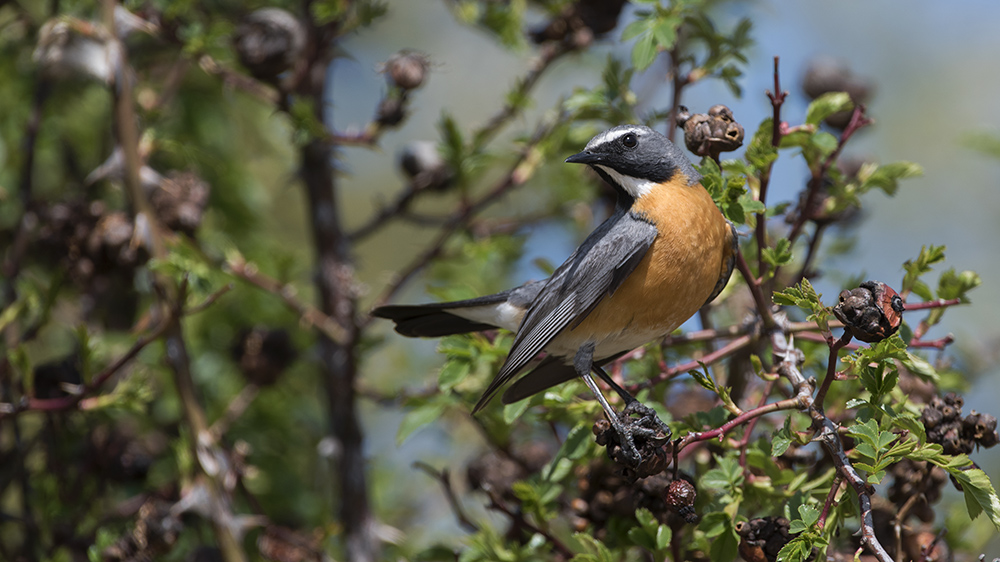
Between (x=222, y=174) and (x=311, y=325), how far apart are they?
1.11 m

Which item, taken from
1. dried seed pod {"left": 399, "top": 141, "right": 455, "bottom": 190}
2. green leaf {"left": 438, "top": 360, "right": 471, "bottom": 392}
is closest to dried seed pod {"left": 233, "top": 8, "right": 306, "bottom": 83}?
dried seed pod {"left": 399, "top": 141, "right": 455, "bottom": 190}

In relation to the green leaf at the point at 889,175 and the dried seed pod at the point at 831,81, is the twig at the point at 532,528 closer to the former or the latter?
the green leaf at the point at 889,175

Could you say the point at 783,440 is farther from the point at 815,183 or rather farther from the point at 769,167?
the point at 815,183

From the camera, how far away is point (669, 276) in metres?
2.97

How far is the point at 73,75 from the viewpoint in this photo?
3748 mm

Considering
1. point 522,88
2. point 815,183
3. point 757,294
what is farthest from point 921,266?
point 522,88

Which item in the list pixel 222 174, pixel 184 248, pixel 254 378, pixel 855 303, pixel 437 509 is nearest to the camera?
pixel 855 303

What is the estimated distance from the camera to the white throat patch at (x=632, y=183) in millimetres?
3240

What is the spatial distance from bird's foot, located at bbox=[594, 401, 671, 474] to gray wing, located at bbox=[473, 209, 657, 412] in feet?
1.57

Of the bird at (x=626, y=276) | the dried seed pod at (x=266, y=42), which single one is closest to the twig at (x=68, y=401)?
the bird at (x=626, y=276)

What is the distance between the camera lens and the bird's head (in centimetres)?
324

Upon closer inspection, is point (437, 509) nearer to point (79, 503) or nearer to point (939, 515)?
point (79, 503)

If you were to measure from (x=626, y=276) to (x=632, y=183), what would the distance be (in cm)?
44

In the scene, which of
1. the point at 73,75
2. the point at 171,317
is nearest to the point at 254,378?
the point at 171,317
